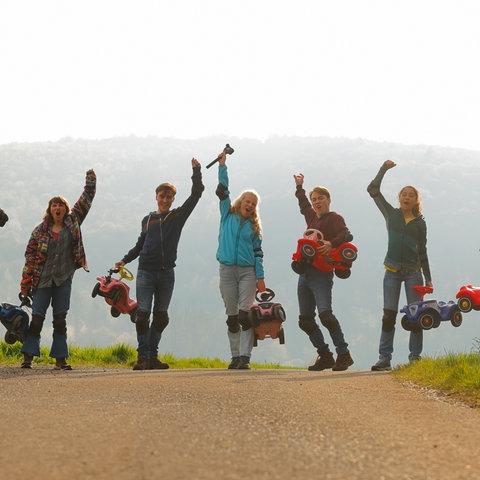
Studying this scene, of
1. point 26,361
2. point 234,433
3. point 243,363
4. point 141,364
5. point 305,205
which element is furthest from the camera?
point 305,205

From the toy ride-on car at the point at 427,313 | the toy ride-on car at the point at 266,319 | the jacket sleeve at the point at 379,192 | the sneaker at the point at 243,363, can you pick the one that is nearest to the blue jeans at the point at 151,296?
the sneaker at the point at 243,363

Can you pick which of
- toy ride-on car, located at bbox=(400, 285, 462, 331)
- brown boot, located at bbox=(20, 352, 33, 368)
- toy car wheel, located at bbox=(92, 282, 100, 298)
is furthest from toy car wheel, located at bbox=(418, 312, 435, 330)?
brown boot, located at bbox=(20, 352, 33, 368)

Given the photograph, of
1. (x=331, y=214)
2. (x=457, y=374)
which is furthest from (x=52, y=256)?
(x=457, y=374)

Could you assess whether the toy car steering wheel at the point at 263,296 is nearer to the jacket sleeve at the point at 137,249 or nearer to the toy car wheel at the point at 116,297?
the jacket sleeve at the point at 137,249

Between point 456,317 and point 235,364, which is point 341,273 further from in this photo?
point 235,364

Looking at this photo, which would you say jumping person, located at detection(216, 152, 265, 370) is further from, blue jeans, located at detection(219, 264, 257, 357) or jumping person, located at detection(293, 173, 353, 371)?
jumping person, located at detection(293, 173, 353, 371)

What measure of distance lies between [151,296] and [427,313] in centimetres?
322

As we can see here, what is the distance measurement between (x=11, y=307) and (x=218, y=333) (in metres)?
167

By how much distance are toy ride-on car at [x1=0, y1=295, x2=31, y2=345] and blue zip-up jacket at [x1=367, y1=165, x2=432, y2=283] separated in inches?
164

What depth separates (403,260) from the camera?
8.53m

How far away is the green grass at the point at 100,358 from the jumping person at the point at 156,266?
155 cm

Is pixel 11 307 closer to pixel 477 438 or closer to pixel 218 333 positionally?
pixel 477 438

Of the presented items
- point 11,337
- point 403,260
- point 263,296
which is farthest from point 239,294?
point 11,337

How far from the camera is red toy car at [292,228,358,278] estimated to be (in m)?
8.34
